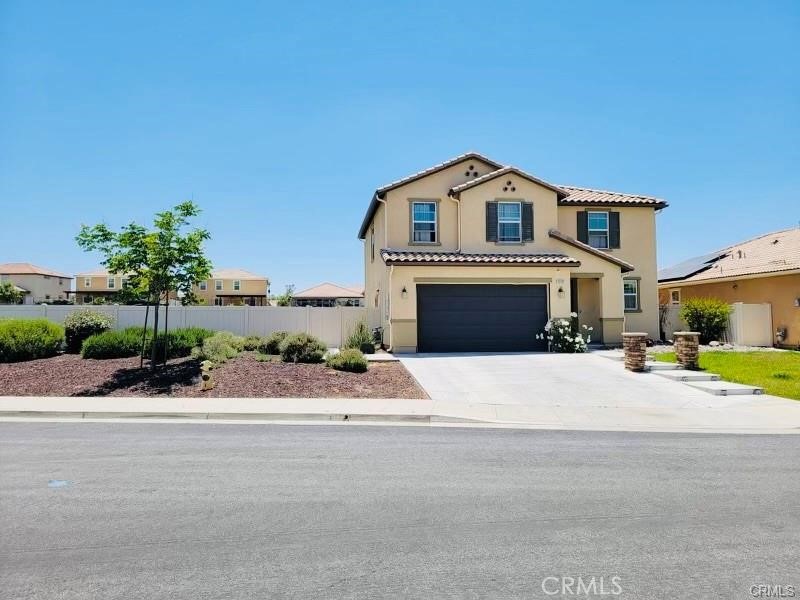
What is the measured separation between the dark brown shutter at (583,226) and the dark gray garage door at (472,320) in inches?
222

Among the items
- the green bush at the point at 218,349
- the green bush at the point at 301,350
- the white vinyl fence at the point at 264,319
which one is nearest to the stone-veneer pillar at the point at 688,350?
the green bush at the point at 301,350

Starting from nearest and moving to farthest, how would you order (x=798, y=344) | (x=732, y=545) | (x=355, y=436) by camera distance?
(x=732, y=545) < (x=355, y=436) < (x=798, y=344)

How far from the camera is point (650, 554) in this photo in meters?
4.37

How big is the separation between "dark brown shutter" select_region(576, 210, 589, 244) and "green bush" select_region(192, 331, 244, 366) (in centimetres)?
1549

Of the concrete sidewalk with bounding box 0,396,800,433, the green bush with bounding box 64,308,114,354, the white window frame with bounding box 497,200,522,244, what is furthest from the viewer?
the white window frame with bounding box 497,200,522,244

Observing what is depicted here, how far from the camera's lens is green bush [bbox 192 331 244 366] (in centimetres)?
1576

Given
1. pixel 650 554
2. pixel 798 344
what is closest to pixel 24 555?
pixel 650 554

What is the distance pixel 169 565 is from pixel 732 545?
4.57m

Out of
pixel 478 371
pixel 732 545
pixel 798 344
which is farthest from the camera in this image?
pixel 798 344

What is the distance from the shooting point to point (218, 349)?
54.4 feet

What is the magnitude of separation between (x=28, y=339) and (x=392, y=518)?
17.0 m

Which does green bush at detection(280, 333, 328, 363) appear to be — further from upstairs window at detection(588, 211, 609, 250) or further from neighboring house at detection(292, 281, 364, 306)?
neighboring house at detection(292, 281, 364, 306)

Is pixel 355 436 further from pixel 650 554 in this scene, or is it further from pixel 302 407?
pixel 650 554

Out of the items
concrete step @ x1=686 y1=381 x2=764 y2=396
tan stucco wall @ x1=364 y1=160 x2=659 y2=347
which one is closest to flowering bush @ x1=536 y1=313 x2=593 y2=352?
tan stucco wall @ x1=364 y1=160 x2=659 y2=347
